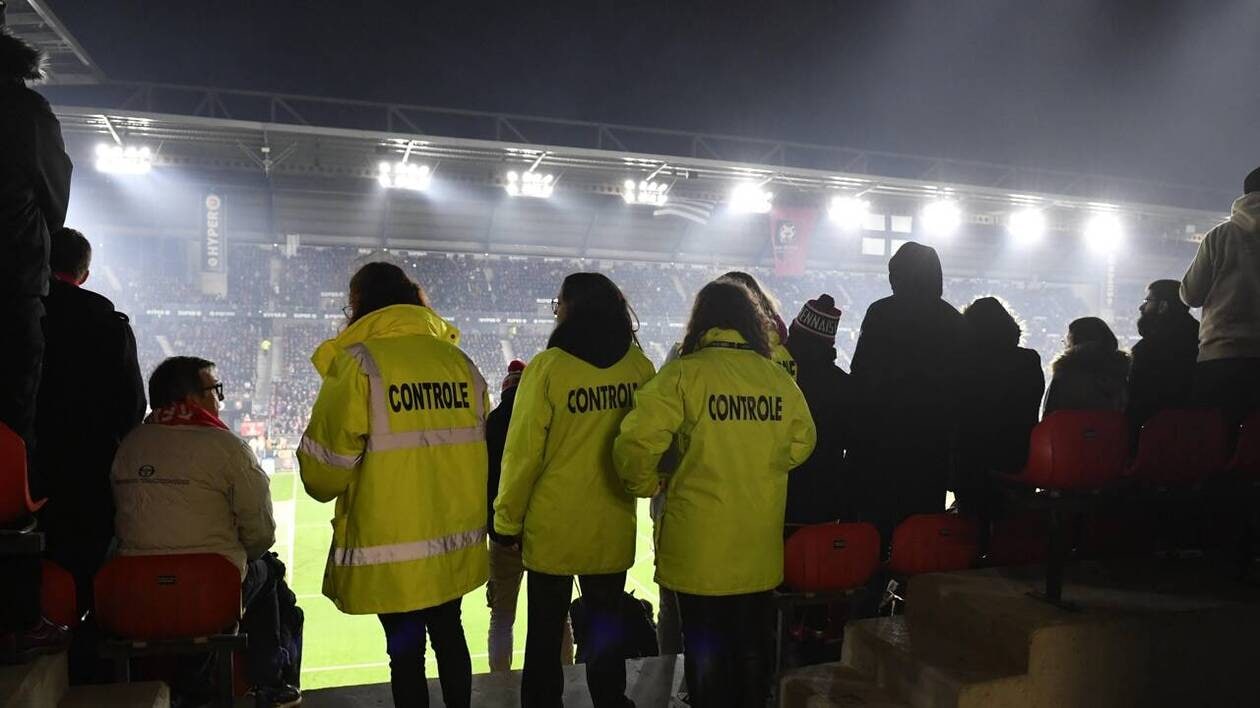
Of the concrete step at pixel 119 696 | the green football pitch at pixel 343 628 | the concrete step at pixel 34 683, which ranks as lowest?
the green football pitch at pixel 343 628

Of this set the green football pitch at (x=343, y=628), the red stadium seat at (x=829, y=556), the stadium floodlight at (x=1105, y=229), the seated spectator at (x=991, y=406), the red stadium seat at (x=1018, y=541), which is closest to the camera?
the red stadium seat at (x=829, y=556)

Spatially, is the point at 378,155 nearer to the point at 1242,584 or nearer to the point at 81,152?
the point at 81,152

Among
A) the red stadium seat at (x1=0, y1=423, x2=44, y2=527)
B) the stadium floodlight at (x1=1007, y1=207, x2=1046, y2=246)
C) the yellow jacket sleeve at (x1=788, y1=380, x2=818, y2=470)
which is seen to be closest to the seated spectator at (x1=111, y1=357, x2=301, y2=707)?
the red stadium seat at (x1=0, y1=423, x2=44, y2=527)

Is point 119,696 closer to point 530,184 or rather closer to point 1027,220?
point 530,184

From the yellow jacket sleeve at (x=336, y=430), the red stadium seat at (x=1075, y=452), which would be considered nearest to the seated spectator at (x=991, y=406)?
the red stadium seat at (x=1075, y=452)

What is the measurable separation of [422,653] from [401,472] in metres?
0.55

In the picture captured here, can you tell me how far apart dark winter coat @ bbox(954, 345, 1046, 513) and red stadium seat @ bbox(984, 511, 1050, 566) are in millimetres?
280

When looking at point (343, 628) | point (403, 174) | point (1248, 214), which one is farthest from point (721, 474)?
point (403, 174)

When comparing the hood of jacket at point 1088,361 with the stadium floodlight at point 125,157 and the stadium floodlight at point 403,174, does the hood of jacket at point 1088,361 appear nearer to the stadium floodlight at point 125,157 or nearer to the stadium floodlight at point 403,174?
the stadium floodlight at point 403,174

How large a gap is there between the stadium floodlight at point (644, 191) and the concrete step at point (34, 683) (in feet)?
48.8

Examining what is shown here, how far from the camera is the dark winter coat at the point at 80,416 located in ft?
7.63

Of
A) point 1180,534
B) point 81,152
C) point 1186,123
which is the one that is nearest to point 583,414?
point 1180,534

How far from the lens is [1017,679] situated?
7.19ft

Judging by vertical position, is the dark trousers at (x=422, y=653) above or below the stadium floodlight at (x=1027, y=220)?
below
